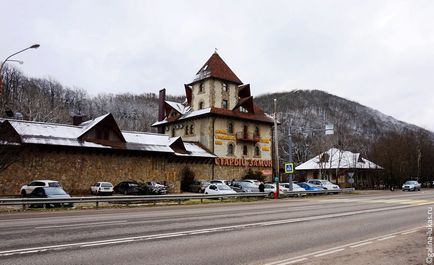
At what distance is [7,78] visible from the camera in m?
87.1

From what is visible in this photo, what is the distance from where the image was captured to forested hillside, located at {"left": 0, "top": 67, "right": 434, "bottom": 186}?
69.5m

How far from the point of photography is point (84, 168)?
40.8m

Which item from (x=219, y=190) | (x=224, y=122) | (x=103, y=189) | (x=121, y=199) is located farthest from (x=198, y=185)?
(x=121, y=199)

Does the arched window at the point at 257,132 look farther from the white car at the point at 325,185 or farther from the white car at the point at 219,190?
the white car at the point at 219,190

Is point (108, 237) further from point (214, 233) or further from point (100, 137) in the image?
point (100, 137)

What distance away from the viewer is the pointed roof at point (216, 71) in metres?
59.5

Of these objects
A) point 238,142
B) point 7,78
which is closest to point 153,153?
point 238,142

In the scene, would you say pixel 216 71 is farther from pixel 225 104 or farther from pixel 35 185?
pixel 35 185


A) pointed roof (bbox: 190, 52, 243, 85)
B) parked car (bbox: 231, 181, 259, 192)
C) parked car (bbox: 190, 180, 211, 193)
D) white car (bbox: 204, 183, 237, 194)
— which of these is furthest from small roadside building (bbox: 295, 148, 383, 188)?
white car (bbox: 204, 183, 237, 194)

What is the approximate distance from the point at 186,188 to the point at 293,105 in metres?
127

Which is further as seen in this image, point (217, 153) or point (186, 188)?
point (217, 153)

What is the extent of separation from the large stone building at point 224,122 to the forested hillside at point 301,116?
310 inches

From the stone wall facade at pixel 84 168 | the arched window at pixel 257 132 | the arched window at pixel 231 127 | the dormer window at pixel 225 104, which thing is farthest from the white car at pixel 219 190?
the arched window at pixel 257 132

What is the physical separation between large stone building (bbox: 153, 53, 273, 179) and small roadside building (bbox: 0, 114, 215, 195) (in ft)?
19.3
